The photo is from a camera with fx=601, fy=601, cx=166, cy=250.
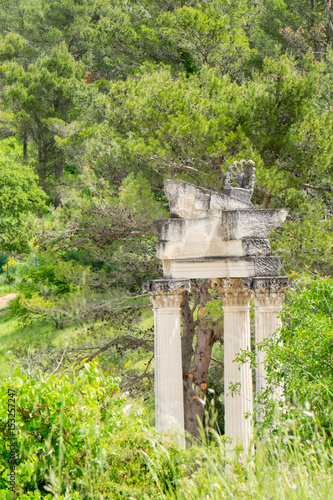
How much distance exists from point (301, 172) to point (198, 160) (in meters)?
2.46

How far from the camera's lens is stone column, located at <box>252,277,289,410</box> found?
9.46 metres

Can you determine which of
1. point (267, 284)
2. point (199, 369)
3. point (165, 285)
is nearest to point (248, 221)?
point (267, 284)

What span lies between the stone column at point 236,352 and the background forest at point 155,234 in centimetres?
101

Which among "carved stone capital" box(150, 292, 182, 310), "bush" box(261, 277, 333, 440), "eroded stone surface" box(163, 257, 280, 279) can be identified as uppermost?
"eroded stone surface" box(163, 257, 280, 279)

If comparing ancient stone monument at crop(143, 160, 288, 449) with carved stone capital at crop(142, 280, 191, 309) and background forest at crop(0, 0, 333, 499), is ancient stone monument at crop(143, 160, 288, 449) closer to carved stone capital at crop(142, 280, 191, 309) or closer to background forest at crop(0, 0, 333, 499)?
carved stone capital at crop(142, 280, 191, 309)

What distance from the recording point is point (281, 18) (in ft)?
82.0

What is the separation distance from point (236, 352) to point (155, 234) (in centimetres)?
562

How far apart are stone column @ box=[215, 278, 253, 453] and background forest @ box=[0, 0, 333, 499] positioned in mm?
1011

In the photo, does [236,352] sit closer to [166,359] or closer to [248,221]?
[166,359]

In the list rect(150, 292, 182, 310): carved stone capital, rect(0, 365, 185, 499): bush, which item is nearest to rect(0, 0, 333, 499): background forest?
rect(0, 365, 185, 499): bush

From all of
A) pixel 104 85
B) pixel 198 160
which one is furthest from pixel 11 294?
pixel 198 160

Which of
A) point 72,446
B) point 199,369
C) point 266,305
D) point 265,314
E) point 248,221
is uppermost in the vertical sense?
point 248,221

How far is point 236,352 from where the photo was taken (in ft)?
32.4

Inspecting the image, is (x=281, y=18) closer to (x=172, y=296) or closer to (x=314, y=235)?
(x=314, y=235)
